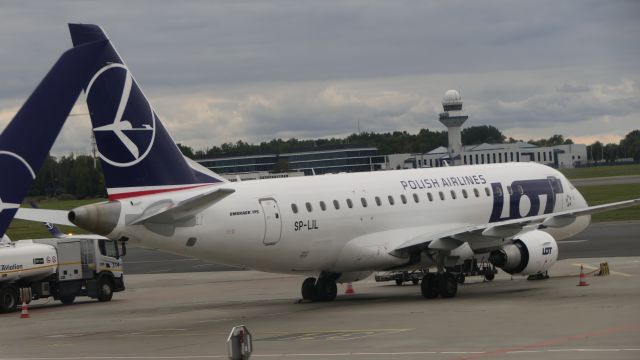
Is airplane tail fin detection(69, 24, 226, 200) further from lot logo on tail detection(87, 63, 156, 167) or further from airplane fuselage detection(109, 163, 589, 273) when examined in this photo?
airplane fuselage detection(109, 163, 589, 273)

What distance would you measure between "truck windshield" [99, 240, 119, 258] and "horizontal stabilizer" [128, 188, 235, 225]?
49.2ft

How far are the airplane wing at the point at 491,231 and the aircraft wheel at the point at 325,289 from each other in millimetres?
2642

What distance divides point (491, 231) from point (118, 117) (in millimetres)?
11678

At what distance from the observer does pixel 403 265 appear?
32906mm

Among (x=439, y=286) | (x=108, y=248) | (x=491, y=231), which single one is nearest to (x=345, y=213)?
(x=439, y=286)

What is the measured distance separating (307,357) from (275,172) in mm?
82286

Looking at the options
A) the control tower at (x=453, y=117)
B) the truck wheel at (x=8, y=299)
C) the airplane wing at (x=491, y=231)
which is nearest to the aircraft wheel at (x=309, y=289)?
the airplane wing at (x=491, y=231)

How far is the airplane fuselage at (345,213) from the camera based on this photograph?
2797 centimetres

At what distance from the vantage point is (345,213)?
31781 millimetres

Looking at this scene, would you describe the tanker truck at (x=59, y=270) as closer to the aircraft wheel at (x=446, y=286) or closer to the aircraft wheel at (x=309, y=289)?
the aircraft wheel at (x=309, y=289)

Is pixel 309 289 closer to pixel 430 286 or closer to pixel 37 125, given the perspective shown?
pixel 430 286

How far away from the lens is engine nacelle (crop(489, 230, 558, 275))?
1309 inches

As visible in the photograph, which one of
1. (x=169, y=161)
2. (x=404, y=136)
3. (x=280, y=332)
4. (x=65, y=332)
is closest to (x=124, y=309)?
(x=65, y=332)

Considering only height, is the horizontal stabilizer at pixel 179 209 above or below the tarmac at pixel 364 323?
above
